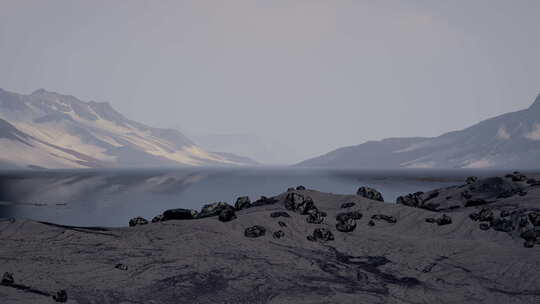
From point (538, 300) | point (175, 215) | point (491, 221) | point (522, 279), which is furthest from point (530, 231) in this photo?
point (175, 215)

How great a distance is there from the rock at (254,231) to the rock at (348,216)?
7.34 metres

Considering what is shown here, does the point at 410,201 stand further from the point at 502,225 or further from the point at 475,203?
the point at 502,225

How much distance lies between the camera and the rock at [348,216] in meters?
32.7

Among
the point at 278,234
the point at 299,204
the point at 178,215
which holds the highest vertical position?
the point at 299,204

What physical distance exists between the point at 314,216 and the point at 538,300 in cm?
1592

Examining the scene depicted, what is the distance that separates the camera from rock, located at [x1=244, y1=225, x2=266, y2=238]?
27281mm

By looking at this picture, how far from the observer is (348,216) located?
33.3 metres

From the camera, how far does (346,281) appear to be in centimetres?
1977

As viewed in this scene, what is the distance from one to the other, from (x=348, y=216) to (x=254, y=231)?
897 cm

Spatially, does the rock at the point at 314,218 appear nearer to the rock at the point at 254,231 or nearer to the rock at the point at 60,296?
the rock at the point at 254,231

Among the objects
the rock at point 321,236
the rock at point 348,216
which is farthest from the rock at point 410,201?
the rock at point 321,236

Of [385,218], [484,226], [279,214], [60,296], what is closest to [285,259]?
[279,214]

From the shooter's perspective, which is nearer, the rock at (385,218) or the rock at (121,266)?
the rock at (121,266)

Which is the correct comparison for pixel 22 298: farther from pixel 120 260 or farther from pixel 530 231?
pixel 530 231
